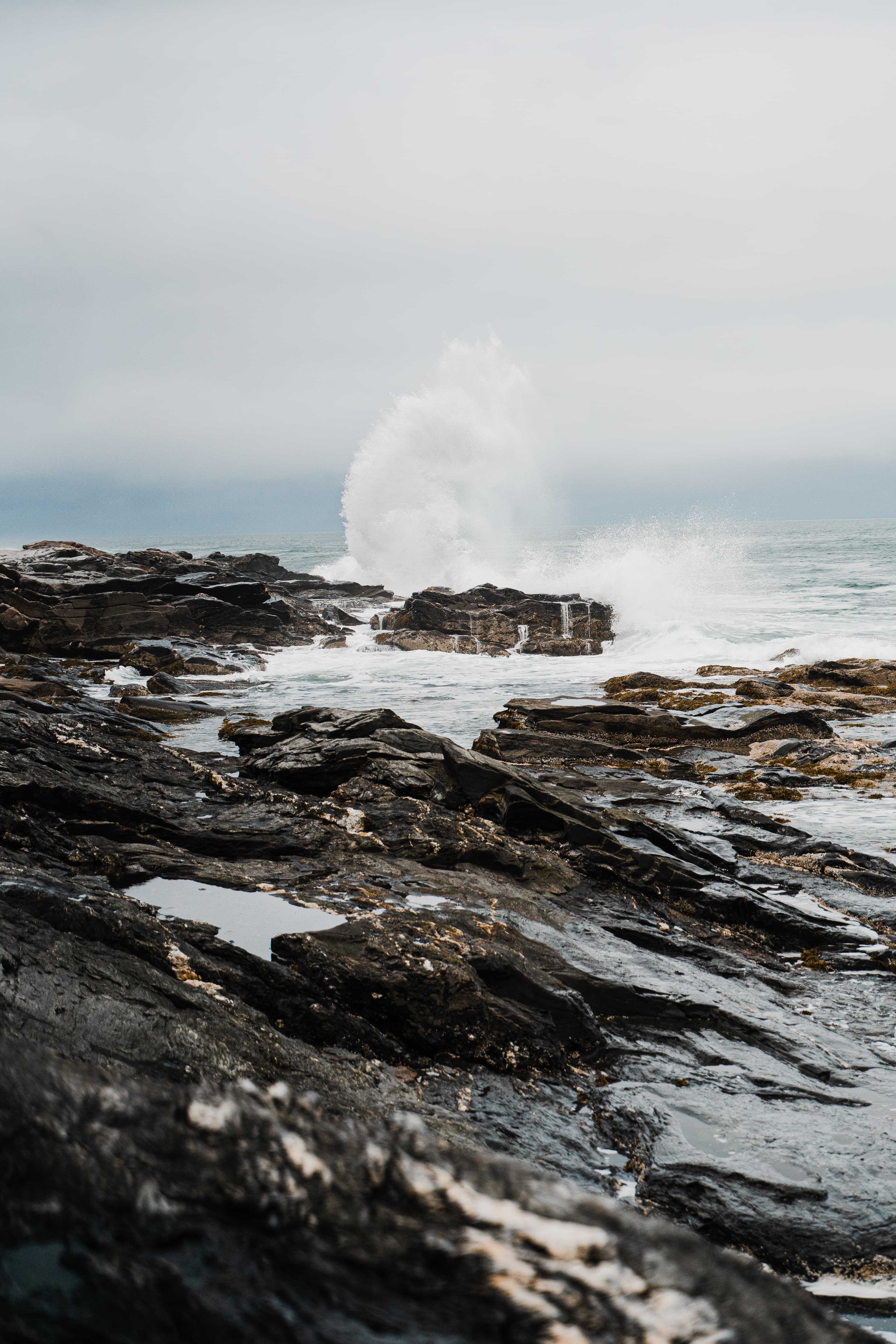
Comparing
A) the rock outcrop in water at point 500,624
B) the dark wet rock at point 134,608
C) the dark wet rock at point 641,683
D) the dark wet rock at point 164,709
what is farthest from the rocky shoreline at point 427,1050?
the rock outcrop in water at point 500,624

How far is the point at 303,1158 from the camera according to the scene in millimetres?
1970

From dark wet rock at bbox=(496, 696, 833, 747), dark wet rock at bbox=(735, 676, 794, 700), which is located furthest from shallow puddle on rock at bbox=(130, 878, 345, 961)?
dark wet rock at bbox=(735, 676, 794, 700)

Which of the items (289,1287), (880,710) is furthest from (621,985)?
(880,710)

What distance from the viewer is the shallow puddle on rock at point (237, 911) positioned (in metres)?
5.39

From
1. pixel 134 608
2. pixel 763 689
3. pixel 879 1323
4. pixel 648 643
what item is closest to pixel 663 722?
pixel 763 689

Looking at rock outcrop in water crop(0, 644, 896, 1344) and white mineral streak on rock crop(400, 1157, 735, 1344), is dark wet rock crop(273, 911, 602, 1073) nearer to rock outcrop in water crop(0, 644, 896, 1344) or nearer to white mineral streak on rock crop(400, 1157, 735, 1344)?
rock outcrop in water crop(0, 644, 896, 1344)

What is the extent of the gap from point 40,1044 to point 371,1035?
89.6 inches

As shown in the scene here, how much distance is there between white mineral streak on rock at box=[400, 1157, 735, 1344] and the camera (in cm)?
168

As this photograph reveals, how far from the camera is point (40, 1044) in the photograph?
2.98m

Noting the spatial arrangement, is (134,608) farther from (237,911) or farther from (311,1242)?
(311,1242)

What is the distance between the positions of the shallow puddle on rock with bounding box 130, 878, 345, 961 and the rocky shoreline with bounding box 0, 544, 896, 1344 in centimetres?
11

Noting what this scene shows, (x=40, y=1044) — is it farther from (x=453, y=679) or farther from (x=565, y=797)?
(x=453, y=679)

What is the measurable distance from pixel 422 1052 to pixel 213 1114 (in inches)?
121

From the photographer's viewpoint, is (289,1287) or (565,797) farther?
(565,797)
